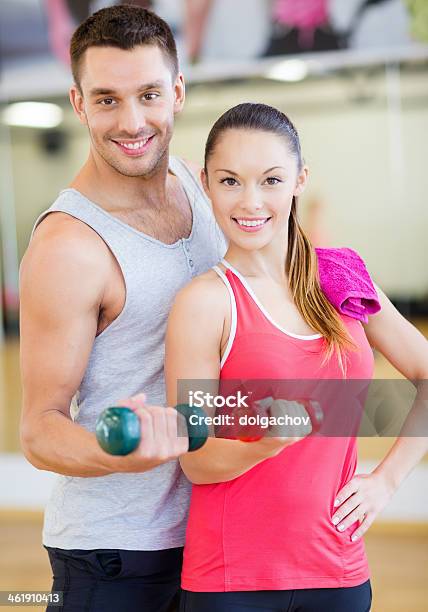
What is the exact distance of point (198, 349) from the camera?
4.44 ft

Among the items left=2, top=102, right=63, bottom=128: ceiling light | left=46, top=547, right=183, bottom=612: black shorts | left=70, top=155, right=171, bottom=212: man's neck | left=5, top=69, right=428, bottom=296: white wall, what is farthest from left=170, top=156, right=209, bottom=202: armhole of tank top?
left=2, top=102, right=63, bottom=128: ceiling light

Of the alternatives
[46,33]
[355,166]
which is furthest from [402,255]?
[46,33]

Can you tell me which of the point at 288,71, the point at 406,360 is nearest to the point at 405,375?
the point at 406,360

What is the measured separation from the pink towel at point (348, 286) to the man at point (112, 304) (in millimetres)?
230

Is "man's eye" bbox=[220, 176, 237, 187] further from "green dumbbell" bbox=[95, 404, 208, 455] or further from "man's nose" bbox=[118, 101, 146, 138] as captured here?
"green dumbbell" bbox=[95, 404, 208, 455]

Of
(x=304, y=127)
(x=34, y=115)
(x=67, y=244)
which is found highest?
(x=34, y=115)

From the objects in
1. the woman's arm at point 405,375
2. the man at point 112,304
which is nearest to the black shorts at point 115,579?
the man at point 112,304

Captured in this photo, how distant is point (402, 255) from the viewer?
15.8ft

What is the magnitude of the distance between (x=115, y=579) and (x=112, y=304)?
0.45 meters

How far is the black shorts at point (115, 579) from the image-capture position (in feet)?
5.06

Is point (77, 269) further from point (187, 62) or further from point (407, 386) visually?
point (187, 62)

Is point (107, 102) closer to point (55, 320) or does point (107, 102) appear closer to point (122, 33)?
point (122, 33)

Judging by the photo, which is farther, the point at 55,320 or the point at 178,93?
the point at 178,93

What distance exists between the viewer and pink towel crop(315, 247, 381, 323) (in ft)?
4.85
